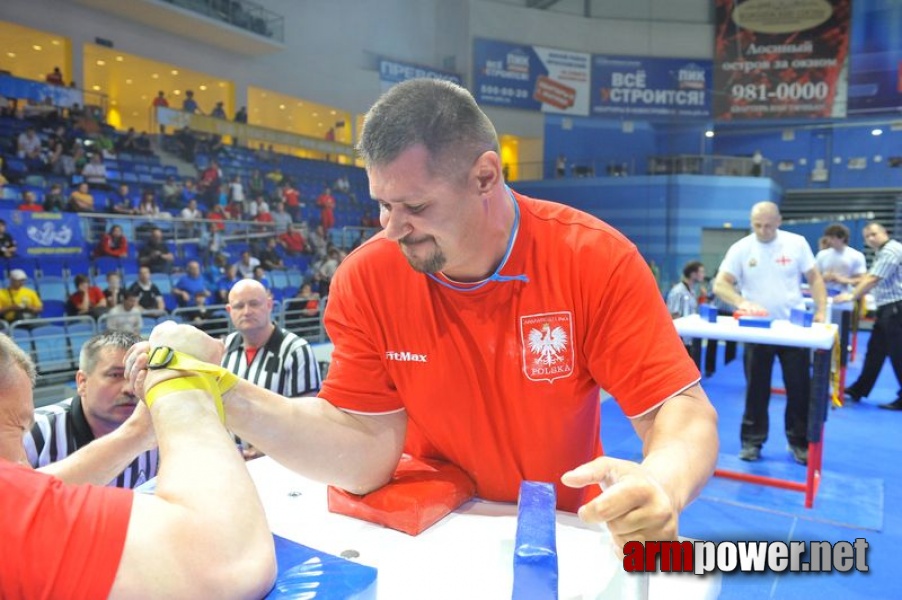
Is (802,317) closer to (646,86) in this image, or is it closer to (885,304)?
(885,304)

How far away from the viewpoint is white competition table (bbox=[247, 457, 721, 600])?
2.80 feet

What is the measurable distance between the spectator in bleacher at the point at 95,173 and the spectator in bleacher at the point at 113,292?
2.74 metres

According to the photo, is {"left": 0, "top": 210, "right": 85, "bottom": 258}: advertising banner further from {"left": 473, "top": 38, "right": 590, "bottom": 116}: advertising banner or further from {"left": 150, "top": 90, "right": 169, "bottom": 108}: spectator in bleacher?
{"left": 473, "top": 38, "right": 590, "bottom": 116}: advertising banner

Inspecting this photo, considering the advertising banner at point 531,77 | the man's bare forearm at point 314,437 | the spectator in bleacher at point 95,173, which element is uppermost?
the advertising banner at point 531,77

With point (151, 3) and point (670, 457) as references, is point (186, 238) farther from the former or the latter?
point (670, 457)

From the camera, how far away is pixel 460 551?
3.19ft

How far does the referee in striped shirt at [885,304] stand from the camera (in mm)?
5340

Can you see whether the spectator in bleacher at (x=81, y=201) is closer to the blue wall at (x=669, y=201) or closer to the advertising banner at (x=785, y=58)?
the blue wall at (x=669, y=201)

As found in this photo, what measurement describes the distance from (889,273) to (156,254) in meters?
7.51

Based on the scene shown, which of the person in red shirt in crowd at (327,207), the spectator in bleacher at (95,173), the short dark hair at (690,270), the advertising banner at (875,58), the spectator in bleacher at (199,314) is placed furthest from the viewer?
the advertising banner at (875,58)

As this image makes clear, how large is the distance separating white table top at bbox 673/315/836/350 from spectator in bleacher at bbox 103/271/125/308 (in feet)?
17.2

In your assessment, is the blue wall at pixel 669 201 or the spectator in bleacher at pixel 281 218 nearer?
the spectator in bleacher at pixel 281 218

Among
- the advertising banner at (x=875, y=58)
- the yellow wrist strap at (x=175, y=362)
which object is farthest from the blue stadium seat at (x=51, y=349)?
the advertising banner at (x=875, y=58)

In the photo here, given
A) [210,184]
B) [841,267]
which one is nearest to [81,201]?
[210,184]
